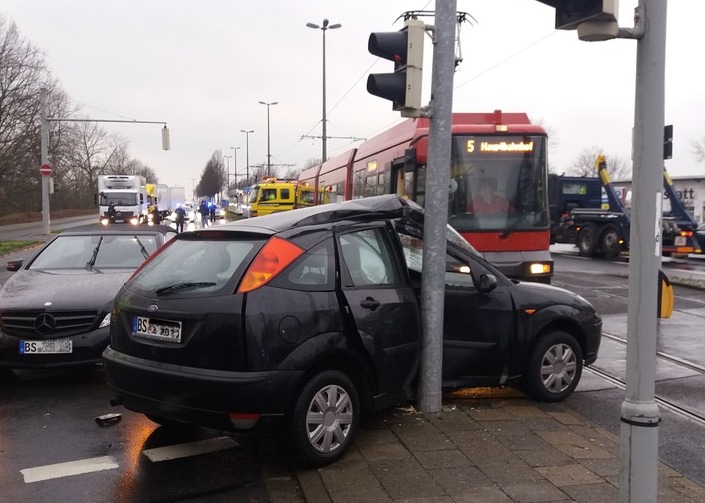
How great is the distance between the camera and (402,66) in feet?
18.3

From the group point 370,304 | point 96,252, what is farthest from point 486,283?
point 96,252

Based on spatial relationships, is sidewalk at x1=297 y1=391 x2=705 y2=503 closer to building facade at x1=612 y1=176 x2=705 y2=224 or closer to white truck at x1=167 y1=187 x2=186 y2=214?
building facade at x1=612 y1=176 x2=705 y2=224

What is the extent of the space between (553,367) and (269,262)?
10.0 feet

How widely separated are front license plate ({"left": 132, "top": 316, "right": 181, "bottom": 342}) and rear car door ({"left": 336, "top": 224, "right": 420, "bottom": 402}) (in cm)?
119

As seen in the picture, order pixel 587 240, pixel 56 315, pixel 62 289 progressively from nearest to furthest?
pixel 56 315, pixel 62 289, pixel 587 240

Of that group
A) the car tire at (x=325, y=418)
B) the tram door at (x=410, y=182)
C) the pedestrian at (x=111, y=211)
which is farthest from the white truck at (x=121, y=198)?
the car tire at (x=325, y=418)

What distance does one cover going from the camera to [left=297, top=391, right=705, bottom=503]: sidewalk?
13.8 feet

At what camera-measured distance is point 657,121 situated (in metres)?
3.34

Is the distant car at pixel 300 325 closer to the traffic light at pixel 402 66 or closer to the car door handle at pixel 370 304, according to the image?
the car door handle at pixel 370 304

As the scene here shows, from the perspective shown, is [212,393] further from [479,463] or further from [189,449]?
[479,463]

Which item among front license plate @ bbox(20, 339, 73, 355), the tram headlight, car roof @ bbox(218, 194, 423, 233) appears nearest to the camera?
car roof @ bbox(218, 194, 423, 233)

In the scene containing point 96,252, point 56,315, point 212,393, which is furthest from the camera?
point 96,252

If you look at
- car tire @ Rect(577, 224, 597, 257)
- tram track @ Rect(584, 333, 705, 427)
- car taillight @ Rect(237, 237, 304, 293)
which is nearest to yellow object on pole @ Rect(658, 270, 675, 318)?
tram track @ Rect(584, 333, 705, 427)

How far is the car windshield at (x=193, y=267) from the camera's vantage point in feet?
15.4
